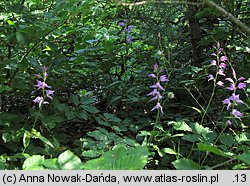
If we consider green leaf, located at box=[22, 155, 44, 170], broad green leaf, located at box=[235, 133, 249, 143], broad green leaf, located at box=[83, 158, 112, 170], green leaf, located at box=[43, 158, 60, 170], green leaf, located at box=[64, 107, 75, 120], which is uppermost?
broad green leaf, located at box=[83, 158, 112, 170]

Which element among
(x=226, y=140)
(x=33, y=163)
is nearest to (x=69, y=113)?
(x=33, y=163)

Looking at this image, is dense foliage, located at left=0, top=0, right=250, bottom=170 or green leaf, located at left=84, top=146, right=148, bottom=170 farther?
dense foliage, located at left=0, top=0, right=250, bottom=170

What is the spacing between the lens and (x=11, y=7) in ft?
6.29

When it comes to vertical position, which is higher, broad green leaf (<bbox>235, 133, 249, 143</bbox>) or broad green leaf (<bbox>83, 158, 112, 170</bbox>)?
broad green leaf (<bbox>83, 158, 112, 170</bbox>)

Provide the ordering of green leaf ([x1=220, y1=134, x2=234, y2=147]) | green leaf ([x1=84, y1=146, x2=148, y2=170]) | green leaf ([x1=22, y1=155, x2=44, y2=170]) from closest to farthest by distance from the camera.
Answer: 1. green leaf ([x1=84, y1=146, x2=148, y2=170])
2. green leaf ([x1=22, y1=155, x2=44, y2=170])
3. green leaf ([x1=220, y1=134, x2=234, y2=147])

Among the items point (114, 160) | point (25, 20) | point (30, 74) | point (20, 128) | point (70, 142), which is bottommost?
point (70, 142)

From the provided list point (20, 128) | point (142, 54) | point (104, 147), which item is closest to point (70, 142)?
point (20, 128)

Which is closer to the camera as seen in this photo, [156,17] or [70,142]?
[70,142]

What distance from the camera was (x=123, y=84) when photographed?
2568 mm

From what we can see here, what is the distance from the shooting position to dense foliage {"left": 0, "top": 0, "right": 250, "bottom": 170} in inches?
70.4

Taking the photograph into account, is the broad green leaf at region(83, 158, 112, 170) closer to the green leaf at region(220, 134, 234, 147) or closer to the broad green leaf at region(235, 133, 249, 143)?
the green leaf at region(220, 134, 234, 147)

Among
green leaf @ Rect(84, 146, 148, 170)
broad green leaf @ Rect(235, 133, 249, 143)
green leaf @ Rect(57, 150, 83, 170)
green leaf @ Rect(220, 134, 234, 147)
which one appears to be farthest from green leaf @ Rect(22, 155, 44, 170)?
broad green leaf @ Rect(235, 133, 249, 143)
